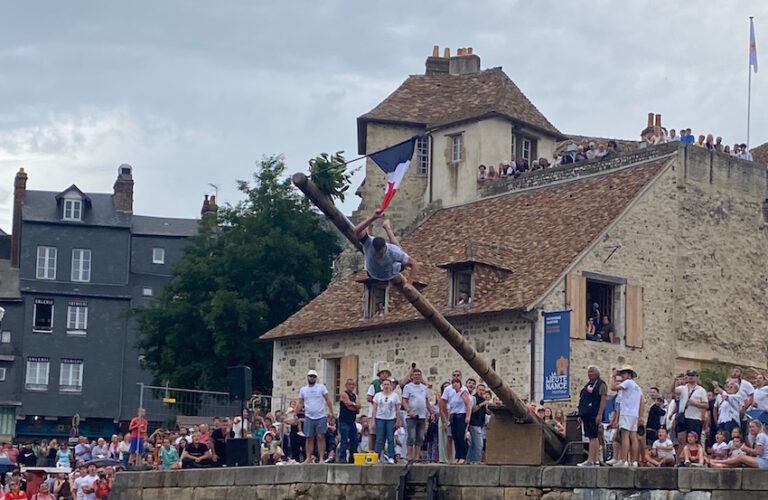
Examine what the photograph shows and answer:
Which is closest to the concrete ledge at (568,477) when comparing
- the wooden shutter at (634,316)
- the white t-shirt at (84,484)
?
the white t-shirt at (84,484)

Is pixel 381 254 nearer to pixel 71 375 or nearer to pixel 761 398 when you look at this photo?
pixel 761 398

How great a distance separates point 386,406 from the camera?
23.9 meters

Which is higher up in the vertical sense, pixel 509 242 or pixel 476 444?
pixel 509 242

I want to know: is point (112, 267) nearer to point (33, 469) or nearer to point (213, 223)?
point (213, 223)

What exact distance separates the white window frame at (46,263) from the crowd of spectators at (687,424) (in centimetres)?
4338

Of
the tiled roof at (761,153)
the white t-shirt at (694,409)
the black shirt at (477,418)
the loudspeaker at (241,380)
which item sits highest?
the tiled roof at (761,153)

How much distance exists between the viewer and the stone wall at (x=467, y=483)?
18281 millimetres

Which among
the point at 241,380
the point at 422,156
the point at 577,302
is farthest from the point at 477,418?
the point at 422,156

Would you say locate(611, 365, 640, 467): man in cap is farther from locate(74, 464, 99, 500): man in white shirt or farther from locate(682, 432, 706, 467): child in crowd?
locate(74, 464, 99, 500): man in white shirt

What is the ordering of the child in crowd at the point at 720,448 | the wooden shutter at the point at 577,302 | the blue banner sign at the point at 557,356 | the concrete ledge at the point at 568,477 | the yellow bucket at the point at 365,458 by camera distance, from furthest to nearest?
the wooden shutter at the point at 577,302
the blue banner sign at the point at 557,356
the yellow bucket at the point at 365,458
the child in crowd at the point at 720,448
the concrete ledge at the point at 568,477

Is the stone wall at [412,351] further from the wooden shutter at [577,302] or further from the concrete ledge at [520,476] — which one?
the concrete ledge at [520,476]

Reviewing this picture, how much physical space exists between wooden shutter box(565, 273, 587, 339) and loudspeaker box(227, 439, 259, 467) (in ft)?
36.2

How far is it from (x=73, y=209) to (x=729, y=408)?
45978 millimetres

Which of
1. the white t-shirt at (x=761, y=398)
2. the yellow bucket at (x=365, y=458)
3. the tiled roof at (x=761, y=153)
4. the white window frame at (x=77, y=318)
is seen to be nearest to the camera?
the white t-shirt at (x=761, y=398)
